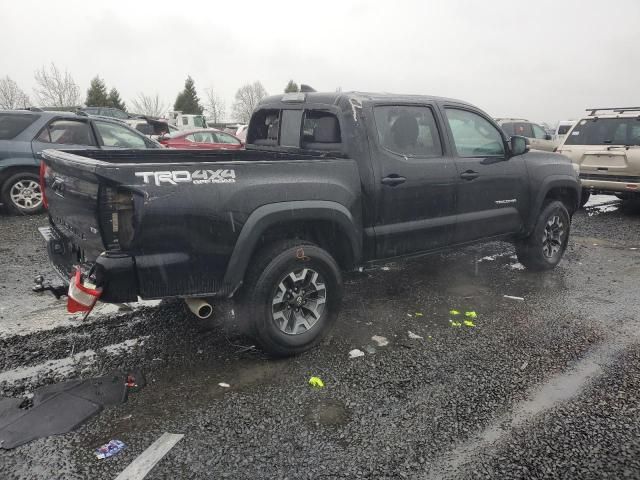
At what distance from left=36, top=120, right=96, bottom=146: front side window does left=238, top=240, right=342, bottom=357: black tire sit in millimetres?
6061

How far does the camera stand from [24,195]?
A: 805cm

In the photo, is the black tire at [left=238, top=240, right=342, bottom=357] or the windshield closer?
the black tire at [left=238, top=240, right=342, bottom=357]

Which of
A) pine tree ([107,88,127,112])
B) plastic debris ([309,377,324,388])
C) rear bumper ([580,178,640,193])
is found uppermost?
pine tree ([107,88,127,112])

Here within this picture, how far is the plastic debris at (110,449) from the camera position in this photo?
2.49m

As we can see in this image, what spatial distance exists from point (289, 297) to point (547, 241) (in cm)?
373

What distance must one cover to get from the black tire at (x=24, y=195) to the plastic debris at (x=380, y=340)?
6.66 metres

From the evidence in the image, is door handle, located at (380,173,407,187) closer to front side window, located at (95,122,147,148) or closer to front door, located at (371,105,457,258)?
front door, located at (371,105,457,258)

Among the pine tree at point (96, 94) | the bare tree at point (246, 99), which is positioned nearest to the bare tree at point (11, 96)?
the pine tree at point (96, 94)

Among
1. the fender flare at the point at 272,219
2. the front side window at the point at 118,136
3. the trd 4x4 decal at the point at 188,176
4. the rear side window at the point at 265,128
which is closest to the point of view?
the trd 4x4 decal at the point at 188,176

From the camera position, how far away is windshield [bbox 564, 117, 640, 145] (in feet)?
30.5

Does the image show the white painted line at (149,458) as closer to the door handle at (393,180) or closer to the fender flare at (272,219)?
the fender flare at (272,219)

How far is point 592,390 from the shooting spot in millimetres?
3219

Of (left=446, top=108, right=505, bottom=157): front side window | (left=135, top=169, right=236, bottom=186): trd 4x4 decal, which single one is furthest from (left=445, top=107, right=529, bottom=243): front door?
(left=135, top=169, right=236, bottom=186): trd 4x4 decal

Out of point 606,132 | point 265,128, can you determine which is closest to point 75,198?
point 265,128
